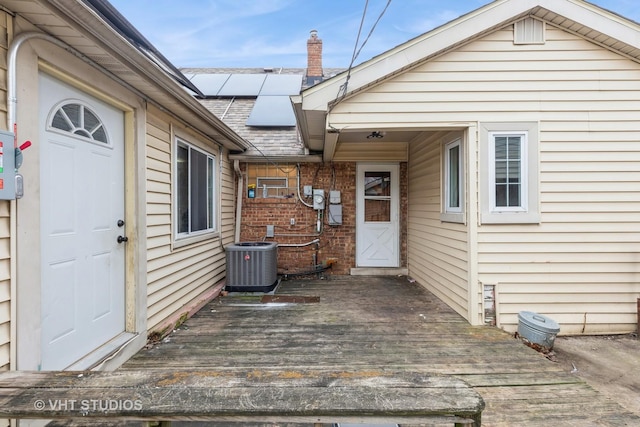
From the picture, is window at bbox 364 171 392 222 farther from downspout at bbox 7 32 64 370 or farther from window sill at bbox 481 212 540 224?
downspout at bbox 7 32 64 370

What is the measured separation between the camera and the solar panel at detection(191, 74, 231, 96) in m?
8.02

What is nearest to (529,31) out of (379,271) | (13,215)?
(379,271)

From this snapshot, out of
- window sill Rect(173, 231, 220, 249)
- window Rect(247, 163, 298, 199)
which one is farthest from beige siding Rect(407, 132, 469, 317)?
window sill Rect(173, 231, 220, 249)

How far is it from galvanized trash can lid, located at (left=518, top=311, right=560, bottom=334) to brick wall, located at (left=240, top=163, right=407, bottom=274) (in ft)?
9.87

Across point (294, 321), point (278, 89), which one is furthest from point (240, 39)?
point (294, 321)

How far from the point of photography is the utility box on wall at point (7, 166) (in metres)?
1.73

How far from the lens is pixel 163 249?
3566 millimetres

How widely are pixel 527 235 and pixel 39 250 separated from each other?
4.88 meters

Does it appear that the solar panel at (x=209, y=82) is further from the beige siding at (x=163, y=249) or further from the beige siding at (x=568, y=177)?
the beige siding at (x=568, y=177)

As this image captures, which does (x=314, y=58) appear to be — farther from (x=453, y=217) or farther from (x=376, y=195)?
(x=453, y=217)

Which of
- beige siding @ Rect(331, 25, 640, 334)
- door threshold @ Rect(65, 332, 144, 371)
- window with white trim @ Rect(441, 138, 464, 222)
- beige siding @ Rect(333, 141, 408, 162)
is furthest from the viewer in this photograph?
beige siding @ Rect(333, 141, 408, 162)

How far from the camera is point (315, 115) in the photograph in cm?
401

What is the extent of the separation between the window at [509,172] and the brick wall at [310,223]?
2726 millimetres

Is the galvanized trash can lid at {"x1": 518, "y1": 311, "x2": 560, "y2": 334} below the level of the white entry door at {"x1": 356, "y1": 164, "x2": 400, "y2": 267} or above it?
below
